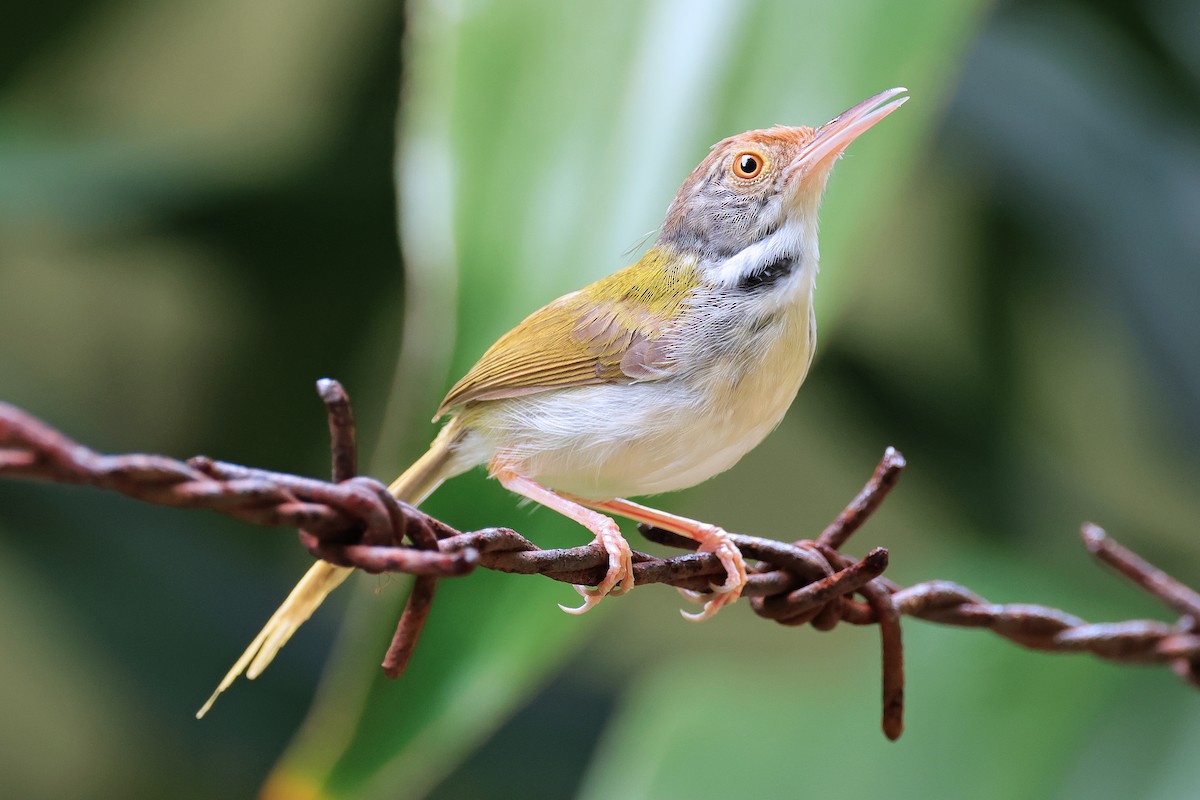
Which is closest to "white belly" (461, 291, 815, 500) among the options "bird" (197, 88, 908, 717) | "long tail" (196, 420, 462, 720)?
"bird" (197, 88, 908, 717)

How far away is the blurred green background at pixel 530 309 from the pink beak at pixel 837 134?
0.28m

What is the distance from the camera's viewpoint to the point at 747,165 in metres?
1.53

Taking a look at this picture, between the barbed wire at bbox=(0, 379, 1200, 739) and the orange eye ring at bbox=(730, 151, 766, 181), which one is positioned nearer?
the barbed wire at bbox=(0, 379, 1200, 739)

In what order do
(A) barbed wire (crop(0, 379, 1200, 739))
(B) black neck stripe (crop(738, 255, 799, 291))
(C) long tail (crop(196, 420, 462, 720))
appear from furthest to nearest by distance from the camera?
(B) black neck stripe (crop(738, 255, 799, 291)) → (C) long tail (crop(196, 420, 462, 720)) → (A) barbed wire (crop(0, 379, 1200, 739))

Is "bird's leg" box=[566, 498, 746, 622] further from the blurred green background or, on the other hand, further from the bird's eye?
the bird's eye

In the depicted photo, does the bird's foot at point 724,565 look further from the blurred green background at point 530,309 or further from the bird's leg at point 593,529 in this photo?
the blurred green background at point 530,309

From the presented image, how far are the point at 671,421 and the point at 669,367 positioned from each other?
74 mm

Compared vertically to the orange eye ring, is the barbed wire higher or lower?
lower

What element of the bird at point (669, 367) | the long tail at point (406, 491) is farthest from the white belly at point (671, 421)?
the long tail at point (406, 491)

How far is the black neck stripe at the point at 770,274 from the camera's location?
1502mm

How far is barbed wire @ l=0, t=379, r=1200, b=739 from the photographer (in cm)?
90

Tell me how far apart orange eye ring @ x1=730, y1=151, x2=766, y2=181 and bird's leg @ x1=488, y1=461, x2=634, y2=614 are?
0.48 meters

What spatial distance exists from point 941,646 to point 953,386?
1468 mm

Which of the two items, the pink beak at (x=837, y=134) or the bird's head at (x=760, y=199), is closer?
the pink beak at (x=837, y=134)
